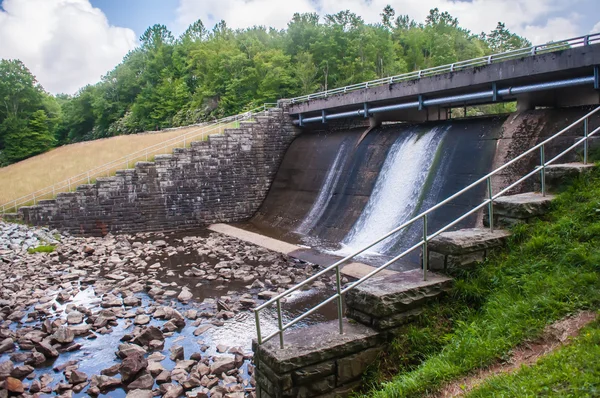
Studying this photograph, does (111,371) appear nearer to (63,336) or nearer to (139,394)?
(139,394)

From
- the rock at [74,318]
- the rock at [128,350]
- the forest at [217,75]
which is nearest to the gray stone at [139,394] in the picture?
the rock at [128,350]

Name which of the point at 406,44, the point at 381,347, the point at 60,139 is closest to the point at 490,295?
the point at 381,347

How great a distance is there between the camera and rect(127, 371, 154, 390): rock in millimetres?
6559

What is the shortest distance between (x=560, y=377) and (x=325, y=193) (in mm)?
15048

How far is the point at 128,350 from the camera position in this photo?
763 cm

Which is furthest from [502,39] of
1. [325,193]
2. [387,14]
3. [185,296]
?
[185,296]

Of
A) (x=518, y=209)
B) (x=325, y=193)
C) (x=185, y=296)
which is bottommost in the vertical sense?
(x=185, y=296)

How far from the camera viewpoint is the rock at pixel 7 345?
798cm

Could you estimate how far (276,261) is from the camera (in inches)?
516

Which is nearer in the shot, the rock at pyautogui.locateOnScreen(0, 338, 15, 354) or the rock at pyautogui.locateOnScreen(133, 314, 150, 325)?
the rock at pyautogui.locateOnScreen(0, 338, 15, 354)

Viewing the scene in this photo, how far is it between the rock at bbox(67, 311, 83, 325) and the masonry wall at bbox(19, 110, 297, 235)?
9402 millimetres

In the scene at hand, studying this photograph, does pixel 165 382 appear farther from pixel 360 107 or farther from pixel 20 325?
pixel 360 107

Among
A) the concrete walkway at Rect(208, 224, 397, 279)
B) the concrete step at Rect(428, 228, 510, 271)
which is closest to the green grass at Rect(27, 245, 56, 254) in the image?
the concrete walkway at Rect(208, 224, 397, 279)

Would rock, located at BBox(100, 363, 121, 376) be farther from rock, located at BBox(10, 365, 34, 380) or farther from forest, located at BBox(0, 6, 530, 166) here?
forest, located at BBox(0, 6, 530, 166)
